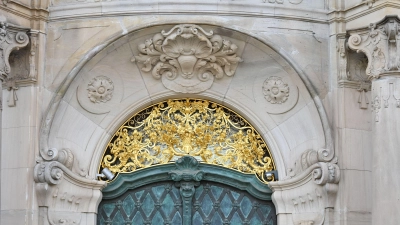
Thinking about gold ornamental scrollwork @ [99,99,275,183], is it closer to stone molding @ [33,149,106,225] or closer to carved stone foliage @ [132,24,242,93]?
carved stone foliage @ [132,24,242,93]

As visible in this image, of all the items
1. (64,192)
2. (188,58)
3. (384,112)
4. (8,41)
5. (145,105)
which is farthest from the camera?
(145,105)

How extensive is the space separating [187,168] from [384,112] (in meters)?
2.54

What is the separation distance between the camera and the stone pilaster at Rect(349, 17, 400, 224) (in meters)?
12.1

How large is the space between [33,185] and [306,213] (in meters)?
3.19

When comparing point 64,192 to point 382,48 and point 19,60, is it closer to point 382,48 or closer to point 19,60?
point 19,60

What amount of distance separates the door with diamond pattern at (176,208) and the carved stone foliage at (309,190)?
12.9 inches

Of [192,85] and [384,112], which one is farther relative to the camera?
[192,85]

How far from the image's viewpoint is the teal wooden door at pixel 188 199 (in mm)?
13461

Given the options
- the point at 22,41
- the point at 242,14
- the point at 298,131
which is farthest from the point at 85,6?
the point at 298,131

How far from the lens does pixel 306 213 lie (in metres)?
13.1

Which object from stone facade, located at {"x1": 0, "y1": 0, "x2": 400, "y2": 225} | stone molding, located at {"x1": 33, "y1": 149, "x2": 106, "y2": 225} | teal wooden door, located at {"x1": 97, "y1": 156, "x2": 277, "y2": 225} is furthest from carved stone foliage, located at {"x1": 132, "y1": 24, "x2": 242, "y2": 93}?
stone molding, located at {"x1": 33, "y1": 149, "x2": 106, "y2": 225}

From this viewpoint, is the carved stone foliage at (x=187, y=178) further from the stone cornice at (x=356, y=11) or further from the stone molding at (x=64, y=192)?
the stone cornice at (x=356, y=11)

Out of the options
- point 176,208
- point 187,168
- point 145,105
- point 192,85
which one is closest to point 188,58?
point 192,85

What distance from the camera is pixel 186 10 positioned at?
519 inches
